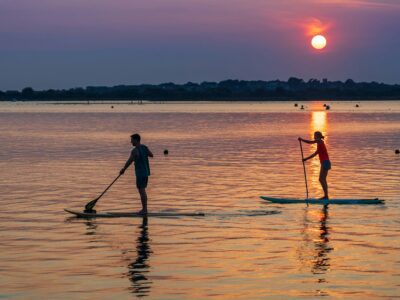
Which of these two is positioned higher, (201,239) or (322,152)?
(322,152)

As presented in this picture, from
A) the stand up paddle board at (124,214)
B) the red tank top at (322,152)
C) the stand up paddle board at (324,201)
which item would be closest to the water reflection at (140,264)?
the stand up paddle board at (124,214)

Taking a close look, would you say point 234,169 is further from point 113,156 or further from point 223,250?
point 223,250

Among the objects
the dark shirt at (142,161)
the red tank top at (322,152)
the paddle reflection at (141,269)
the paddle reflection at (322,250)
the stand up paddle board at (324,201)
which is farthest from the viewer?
the red tank top at (322,152)

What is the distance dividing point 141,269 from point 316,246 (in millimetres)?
3967

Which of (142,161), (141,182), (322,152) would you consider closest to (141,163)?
(142,161)

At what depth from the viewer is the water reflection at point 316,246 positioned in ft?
54.0

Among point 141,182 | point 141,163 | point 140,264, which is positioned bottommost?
point 140,264

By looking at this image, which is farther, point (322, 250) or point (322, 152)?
point (322, 152)

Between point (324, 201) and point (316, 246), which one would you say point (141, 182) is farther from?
point (316, 246)

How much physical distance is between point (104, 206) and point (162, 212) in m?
2.58

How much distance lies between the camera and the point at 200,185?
32156 millimetres

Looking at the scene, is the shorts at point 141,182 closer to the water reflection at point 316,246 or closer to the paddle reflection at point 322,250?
the water reflection at point 316,246

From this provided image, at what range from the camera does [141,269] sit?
1656 centimetres

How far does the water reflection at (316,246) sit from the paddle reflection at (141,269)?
8.93ft
